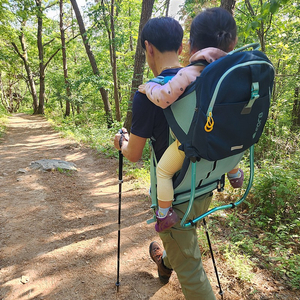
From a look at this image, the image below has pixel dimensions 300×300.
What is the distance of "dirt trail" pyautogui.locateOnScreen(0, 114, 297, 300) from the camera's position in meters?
2.34

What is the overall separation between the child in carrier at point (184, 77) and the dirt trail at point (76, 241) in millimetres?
1368

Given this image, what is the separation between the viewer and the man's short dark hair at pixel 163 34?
1.47 metres

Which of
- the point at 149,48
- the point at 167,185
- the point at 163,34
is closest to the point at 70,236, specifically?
the point at 167,185

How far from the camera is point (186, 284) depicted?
163 cm

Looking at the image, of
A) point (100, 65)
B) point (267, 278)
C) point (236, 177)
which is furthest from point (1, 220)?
point (100, 65)

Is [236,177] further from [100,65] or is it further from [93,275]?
[100,65]

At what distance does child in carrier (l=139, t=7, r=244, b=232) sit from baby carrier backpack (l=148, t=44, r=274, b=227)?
0.07 m

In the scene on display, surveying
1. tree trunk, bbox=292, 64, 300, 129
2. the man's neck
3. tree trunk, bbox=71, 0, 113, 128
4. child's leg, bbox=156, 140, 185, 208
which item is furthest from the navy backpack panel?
tree trunk, bbox=292, 64, 300, 129

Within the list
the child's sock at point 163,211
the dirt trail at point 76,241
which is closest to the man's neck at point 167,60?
the child's sock at point 163,211

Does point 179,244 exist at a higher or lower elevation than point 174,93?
lower

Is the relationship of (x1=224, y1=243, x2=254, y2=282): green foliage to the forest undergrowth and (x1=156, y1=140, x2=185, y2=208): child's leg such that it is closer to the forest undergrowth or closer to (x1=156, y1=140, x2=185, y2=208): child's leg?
the forest undergrowth

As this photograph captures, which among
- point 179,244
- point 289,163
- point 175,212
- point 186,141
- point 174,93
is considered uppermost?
point 174,93

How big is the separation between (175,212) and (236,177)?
670 millimetres

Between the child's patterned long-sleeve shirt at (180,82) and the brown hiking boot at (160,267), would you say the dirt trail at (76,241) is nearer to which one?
the brown hiking boot at (160,267)
